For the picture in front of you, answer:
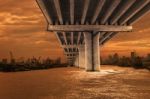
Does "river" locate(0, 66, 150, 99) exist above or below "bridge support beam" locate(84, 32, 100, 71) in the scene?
below

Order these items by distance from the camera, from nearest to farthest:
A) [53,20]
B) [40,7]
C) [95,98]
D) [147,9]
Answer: [95,98]
[40,7]
[147,9]
[53,20]

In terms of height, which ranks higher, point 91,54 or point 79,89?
point 91,54

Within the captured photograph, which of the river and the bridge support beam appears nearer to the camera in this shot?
the river

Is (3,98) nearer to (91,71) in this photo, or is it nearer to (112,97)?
(112,97)

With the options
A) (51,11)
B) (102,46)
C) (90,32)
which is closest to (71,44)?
(102,46)

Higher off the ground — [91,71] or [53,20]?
[53,20]

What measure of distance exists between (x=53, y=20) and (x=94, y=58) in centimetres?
1176

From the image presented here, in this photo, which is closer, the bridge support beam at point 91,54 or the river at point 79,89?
the river at point 79,89

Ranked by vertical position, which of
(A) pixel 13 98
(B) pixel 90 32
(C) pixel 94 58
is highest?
(B) pixel 90 32

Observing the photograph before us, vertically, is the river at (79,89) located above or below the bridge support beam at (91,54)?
below

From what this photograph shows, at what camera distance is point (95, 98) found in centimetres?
2403

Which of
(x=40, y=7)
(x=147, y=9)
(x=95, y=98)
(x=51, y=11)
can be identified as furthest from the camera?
(x=51, y=11)

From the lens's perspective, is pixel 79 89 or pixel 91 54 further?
pixel 91 54

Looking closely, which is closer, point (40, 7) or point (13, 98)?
point (13, 98)
